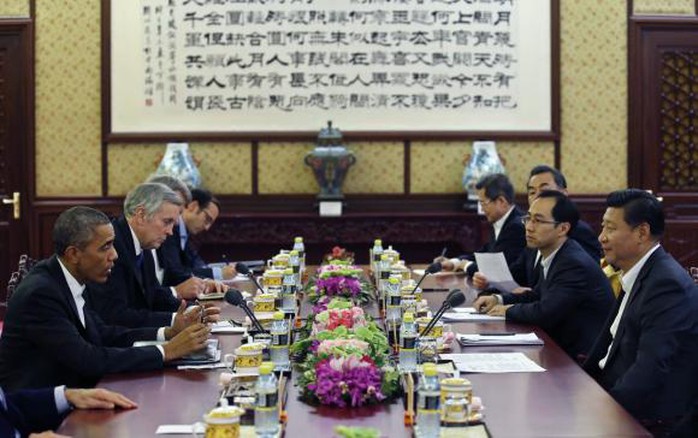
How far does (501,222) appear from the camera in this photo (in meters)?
7.09

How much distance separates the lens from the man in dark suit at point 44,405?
326 centimetres

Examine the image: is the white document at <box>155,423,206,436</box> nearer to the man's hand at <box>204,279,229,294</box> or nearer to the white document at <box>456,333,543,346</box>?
the white document at <box>456,333,543,346</box>

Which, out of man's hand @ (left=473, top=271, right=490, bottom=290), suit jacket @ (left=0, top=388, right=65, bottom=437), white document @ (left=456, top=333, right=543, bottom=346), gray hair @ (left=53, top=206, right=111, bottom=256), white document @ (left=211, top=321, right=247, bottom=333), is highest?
gray hair @ (left=53, top=206, right=111, bottom=256)

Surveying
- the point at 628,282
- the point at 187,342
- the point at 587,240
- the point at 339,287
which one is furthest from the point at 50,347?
the point at 587,240

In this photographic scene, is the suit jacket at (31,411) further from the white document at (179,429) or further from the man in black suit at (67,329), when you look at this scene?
the white document at (179,429)

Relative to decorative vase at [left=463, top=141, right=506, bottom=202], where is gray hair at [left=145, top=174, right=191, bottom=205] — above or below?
below

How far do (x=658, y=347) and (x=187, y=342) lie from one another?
5.18ft

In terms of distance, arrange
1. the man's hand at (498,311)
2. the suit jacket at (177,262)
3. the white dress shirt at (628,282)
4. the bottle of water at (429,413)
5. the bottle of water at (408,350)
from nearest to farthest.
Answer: the bottle of water at (429,413) < the bottle of water at (408,350) < the white dress shirt at (628,282) < the man's hand at (498,311) < the suit jacket at (177,262)

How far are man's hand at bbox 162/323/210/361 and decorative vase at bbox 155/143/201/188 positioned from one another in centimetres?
478

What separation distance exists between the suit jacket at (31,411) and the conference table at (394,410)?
0.19 m

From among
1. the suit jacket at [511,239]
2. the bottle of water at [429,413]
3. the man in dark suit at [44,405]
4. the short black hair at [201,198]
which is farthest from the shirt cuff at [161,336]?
the suit jacket at [511,239]

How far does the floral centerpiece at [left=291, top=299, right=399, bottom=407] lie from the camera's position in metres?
3.20

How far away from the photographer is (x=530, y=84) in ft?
29.9

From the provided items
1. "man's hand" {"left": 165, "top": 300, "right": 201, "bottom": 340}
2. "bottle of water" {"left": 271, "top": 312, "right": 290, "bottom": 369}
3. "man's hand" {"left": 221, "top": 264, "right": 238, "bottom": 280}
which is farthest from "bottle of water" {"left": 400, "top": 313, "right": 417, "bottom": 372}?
"man's hand" {"left": 221, "top": 264, "right": 238, "bottom": 280}
